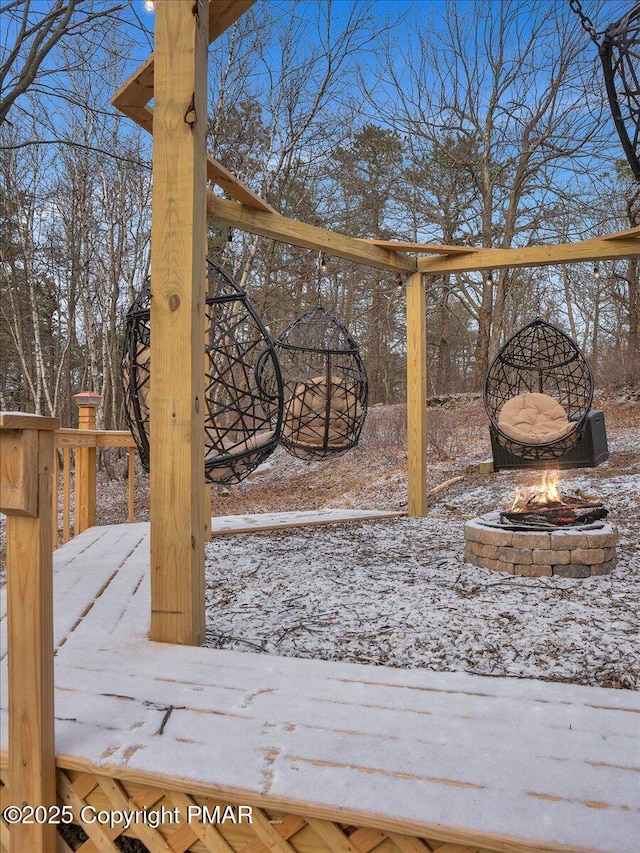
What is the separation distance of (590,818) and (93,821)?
102 cm

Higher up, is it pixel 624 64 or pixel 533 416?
pixel 624 64

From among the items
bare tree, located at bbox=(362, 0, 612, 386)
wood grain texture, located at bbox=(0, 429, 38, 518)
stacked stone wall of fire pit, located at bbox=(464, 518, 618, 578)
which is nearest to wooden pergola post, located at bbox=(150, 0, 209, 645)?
wood grain texture, located at bbox=(0, 429, 38, 518)

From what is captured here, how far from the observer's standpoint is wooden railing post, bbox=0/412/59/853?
1.22 metres

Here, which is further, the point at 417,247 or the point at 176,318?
the point at 417,247

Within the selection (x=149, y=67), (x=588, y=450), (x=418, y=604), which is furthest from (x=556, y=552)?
(x=588, y=450)

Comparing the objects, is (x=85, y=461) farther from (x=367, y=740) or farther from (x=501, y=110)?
(x=501, y=110)

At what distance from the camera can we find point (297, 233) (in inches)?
157

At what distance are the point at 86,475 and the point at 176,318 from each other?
8.46 ft

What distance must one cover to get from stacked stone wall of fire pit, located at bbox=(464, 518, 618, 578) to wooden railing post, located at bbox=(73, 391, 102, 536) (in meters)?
2.81

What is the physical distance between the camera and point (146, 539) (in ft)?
12.7

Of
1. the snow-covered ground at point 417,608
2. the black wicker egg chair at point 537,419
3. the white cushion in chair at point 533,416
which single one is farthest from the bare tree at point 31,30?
the white cushion in chair at point 533,416

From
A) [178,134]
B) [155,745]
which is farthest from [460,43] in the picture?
[155,745]

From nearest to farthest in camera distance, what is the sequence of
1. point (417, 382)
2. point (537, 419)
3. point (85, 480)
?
point (85, 480)
point (417, 382)
point (537, 419)

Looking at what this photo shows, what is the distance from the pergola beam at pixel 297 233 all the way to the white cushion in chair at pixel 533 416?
6.09 feet
